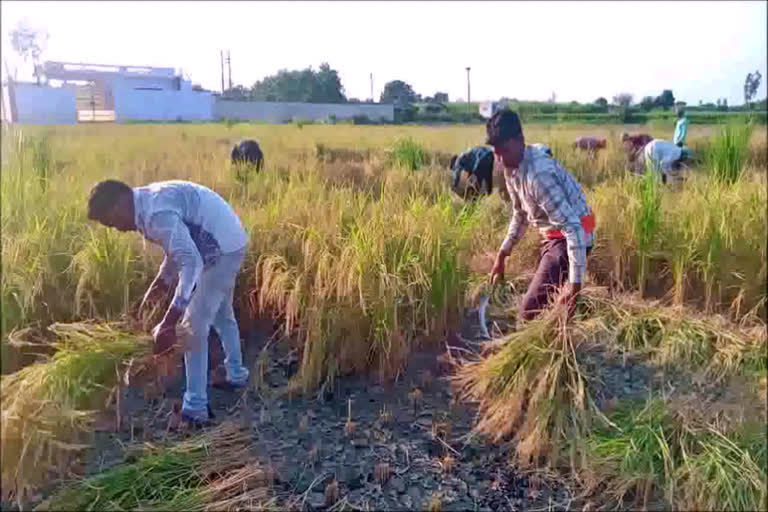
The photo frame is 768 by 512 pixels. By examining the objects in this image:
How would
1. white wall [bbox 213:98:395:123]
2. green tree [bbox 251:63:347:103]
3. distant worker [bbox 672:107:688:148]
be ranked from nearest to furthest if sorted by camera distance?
1. green tree [bbox 251:63:347:103]
2. white wall [bbox 213:98:395:123]
3. distant worker [bbox 672:107:688:148]

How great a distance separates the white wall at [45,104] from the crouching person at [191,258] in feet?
1.56

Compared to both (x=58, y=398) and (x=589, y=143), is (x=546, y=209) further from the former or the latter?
(x=589, y=143)

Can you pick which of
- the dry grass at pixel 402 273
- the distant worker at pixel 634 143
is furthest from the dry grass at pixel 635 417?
the distant worker at pixel 634 143

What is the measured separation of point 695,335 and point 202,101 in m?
3.48

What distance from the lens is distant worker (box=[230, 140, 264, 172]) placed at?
686cm

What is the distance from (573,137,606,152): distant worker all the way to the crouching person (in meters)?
7.53

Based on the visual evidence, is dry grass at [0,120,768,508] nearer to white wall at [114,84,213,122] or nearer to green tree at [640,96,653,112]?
white wall at [114,84,213,122]

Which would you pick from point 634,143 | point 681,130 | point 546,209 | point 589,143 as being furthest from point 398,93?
point 589,143

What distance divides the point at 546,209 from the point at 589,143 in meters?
7.31

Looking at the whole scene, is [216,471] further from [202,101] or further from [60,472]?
[202,101]

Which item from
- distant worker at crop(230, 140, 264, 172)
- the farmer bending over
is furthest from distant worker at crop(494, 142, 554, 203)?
distant worker at crop(230, 140, 264, 172)

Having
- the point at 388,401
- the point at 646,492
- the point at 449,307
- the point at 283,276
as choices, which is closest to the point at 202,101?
the point at 283,276

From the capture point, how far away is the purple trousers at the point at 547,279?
3391 millimetres

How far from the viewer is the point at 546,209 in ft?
10.5
